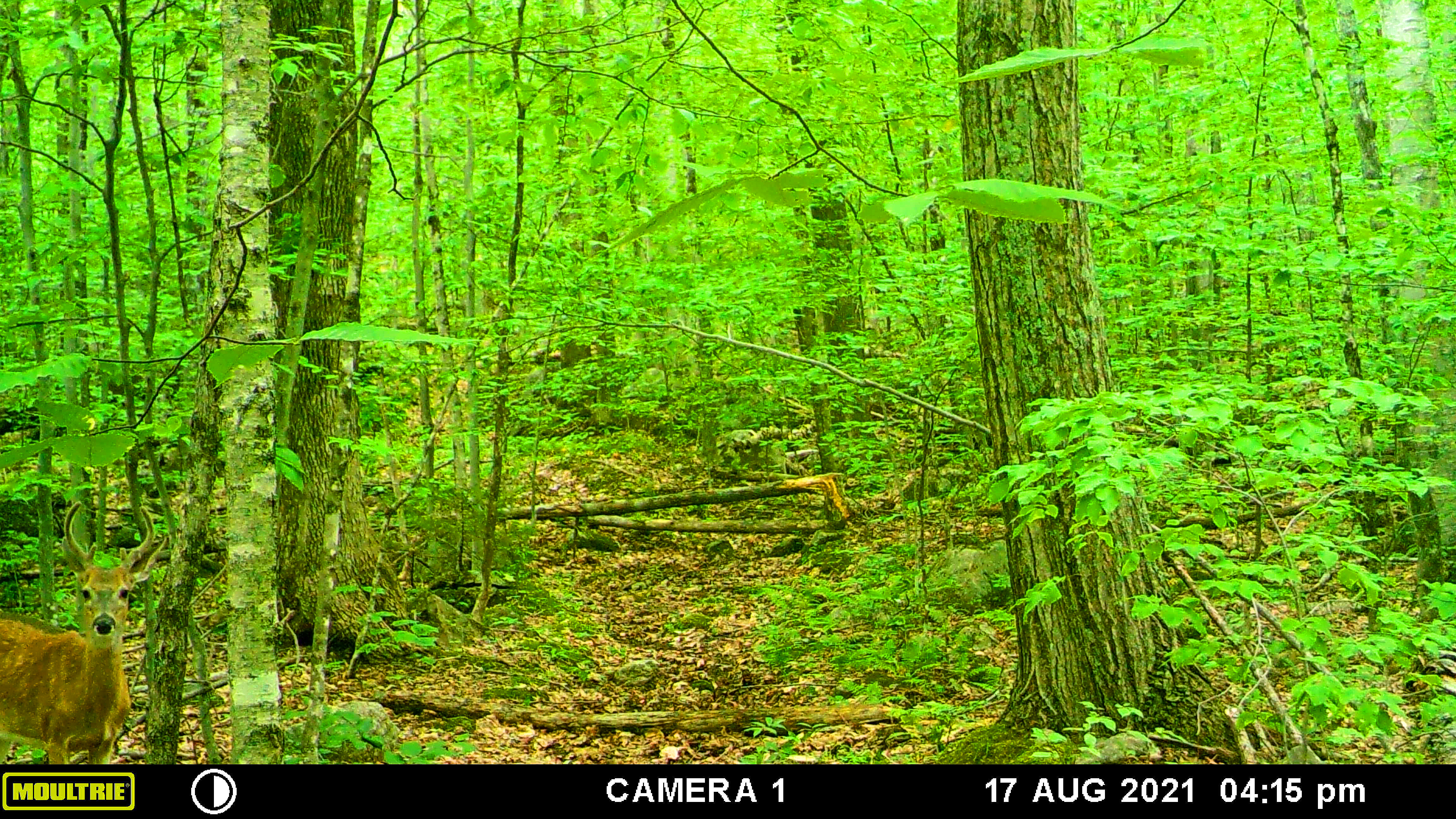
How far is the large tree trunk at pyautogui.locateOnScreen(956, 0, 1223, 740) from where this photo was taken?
4207 millimetres

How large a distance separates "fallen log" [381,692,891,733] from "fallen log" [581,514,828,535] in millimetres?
5179

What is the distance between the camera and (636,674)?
740cm

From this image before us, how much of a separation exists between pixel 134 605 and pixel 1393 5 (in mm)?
11757

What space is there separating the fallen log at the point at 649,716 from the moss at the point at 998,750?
3.59ft

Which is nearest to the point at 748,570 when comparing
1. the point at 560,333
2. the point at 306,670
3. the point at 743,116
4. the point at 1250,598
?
the point at 560,333

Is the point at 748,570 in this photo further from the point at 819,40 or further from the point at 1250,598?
the point at 1250,598

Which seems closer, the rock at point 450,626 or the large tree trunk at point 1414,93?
the large tree trunk at point 1414,93

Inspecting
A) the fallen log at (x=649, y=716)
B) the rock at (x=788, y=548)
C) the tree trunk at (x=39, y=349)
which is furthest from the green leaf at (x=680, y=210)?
the rock at (x=788, y=548)

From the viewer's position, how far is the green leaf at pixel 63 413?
1.22 meters

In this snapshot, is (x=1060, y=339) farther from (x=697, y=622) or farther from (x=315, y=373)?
(x=697, y=622)

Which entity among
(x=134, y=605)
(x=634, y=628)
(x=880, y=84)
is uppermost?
(x=880, y=84)

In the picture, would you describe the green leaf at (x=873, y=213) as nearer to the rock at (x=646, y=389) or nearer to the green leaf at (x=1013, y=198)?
the green leaf at (x=1013, y=198)

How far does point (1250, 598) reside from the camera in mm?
3291
